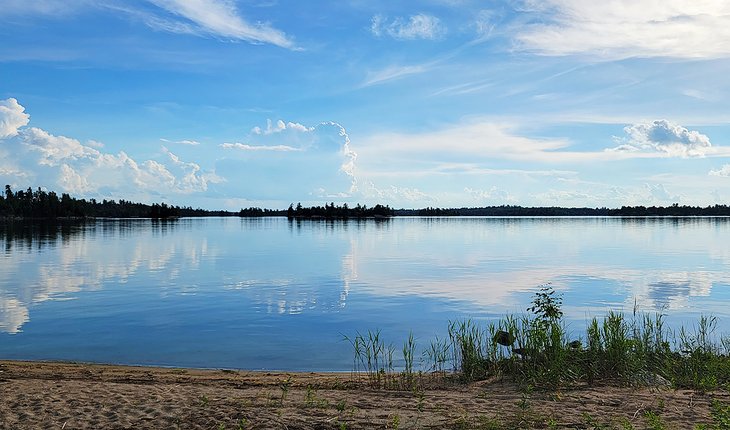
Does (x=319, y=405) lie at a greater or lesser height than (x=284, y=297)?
greater

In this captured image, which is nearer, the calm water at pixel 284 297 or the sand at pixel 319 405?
the sand at pixel 319 405

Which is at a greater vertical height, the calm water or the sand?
the sand

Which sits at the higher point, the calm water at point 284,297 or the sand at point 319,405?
the sand at point 319,405

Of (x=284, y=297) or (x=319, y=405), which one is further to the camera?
(x=284, y=297)

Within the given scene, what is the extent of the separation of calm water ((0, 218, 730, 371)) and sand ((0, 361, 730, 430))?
5.26m

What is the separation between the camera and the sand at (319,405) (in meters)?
9.89

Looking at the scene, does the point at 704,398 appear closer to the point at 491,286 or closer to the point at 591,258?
the point at 491,286

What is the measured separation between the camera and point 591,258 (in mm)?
53594

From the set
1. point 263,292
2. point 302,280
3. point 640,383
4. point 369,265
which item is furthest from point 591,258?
→ point 640,383

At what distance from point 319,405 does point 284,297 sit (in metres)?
20.3

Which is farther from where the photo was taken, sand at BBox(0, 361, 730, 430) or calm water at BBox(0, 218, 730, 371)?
calm water at BBox(0, 218, 730, 371)

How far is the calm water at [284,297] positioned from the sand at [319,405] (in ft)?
17.2

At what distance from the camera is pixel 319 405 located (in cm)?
1099

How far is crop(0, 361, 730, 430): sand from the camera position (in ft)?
32.4
